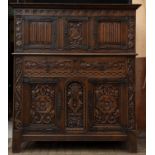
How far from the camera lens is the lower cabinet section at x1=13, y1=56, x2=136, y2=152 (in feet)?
10.9

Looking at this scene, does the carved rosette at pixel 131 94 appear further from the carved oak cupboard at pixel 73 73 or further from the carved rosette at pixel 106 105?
the carved rosette at pixel 106 105

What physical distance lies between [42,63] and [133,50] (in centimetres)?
92

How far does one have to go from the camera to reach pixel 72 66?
331 centimetres

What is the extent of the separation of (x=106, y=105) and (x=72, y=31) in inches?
32.5

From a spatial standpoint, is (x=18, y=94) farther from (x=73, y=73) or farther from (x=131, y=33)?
(x=131, y=33)

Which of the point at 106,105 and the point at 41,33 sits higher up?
the point at 41,33

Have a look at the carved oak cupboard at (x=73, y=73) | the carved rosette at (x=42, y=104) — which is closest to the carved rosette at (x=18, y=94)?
the carved oak cupboard at (x=73, y=73)

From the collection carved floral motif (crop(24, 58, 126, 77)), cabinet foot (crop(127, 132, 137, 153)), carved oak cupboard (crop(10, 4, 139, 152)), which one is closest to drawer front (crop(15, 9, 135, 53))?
carved oak cupboard (crop(10, 4, 139, 152))

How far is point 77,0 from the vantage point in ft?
13.2

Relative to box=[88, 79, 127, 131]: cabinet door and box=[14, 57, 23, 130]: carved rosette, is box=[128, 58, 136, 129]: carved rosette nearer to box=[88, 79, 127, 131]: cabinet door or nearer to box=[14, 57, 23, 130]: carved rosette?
box=[88, 79, 127, 131]: cabinet door
